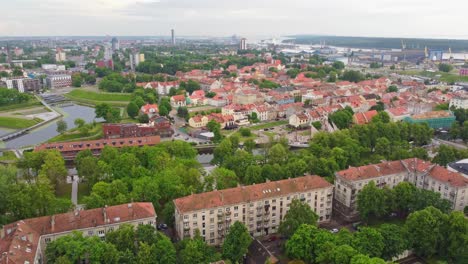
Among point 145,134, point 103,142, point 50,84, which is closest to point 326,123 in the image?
point 145,134

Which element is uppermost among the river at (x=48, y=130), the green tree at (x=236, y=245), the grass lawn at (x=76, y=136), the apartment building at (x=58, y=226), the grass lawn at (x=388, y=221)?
the apartment building at (x=58, y=226)

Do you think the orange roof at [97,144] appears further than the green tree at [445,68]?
No

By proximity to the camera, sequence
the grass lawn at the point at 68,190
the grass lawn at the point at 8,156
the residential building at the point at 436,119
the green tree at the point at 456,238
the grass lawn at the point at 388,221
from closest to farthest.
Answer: the green tree at the point at 456,238 → the grass lawn at the point at 388,221 → the grass lawn at the point at 68,190 → the grass lawn at the point at 8,156 → the residential building at the point at 436,119

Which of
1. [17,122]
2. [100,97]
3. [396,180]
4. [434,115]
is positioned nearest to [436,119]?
[434,115]

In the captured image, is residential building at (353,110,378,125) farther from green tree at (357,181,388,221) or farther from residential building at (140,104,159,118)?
residential building at (140,104,159,118)

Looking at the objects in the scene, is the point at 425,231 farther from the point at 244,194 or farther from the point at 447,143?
the point at 447,143

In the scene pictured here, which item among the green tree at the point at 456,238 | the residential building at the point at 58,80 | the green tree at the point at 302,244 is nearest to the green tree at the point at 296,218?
the green tree at the point at 302,244

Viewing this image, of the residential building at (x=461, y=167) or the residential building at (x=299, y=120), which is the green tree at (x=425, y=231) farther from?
the residential building at (x=299, y=120)

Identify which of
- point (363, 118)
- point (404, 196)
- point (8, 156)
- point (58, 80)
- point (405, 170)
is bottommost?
point (8, 156)
